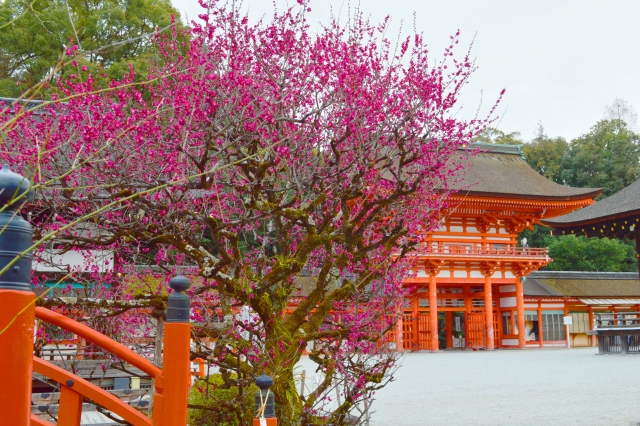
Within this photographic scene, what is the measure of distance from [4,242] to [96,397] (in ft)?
3.01

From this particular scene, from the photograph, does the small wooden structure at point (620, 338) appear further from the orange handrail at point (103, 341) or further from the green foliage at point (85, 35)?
the orange handrail at point (103, 341)

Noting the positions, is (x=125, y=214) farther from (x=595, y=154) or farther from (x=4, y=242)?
(x=595, y=154)

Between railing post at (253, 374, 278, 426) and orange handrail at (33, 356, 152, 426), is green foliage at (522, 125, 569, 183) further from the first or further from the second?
orange handrail at (33, 356, 152, 426)

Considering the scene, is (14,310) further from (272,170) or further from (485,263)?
(485,263)

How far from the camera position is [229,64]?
484 cm

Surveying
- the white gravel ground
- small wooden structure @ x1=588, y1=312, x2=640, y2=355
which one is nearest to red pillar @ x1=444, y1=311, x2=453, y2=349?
small wooden structure @ x1=588, y1=312, x2=640, y2=355

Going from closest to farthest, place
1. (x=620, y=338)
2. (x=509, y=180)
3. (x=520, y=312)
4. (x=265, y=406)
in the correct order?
1. (x=265, y=406)
2. (x=620, y=338)
3. (x=520, y=312)
4. (x=509, y=180)

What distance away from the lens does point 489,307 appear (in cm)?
2209

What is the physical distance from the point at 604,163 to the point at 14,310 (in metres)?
42.1

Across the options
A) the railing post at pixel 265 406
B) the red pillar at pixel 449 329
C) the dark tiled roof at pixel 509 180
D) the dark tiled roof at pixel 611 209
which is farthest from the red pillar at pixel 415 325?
the railing post at pixel 265 406

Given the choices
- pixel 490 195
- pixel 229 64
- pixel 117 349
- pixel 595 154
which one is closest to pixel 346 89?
pixel 229 64

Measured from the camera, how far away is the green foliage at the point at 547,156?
4025 cm

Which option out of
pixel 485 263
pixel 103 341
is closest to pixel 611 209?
pixel 485 263

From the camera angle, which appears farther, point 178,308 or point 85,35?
point 85,35
